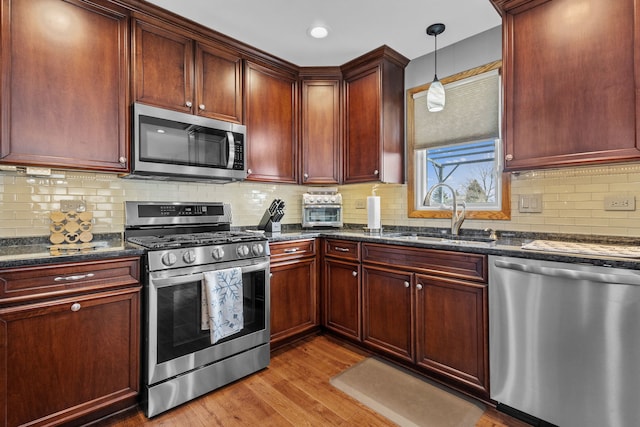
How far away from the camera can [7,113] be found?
1.68 m

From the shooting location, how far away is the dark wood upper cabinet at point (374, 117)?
2.83m

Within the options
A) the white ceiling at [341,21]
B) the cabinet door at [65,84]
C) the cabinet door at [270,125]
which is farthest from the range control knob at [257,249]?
the white ceiling at [341,21]

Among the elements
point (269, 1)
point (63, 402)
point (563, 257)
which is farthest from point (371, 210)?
point (63, 402)

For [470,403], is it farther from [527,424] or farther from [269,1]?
[269,1]

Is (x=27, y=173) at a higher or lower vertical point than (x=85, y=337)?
higher

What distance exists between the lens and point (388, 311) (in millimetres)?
2348

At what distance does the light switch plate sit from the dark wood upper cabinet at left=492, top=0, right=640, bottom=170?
38cm

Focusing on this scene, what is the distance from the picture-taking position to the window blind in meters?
2.47

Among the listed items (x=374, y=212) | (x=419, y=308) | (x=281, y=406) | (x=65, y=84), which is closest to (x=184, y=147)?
(x=65, y=84)

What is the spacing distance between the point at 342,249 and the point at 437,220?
0.88 metres

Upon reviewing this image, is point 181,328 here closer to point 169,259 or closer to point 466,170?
point 169,259

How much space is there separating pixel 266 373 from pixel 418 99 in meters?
2.65

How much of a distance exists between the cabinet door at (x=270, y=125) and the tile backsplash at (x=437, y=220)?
48 centimetres

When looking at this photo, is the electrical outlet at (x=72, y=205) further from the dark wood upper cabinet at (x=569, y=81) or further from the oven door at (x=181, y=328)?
the dark wood upper cabinet at (x=569, y=81)
